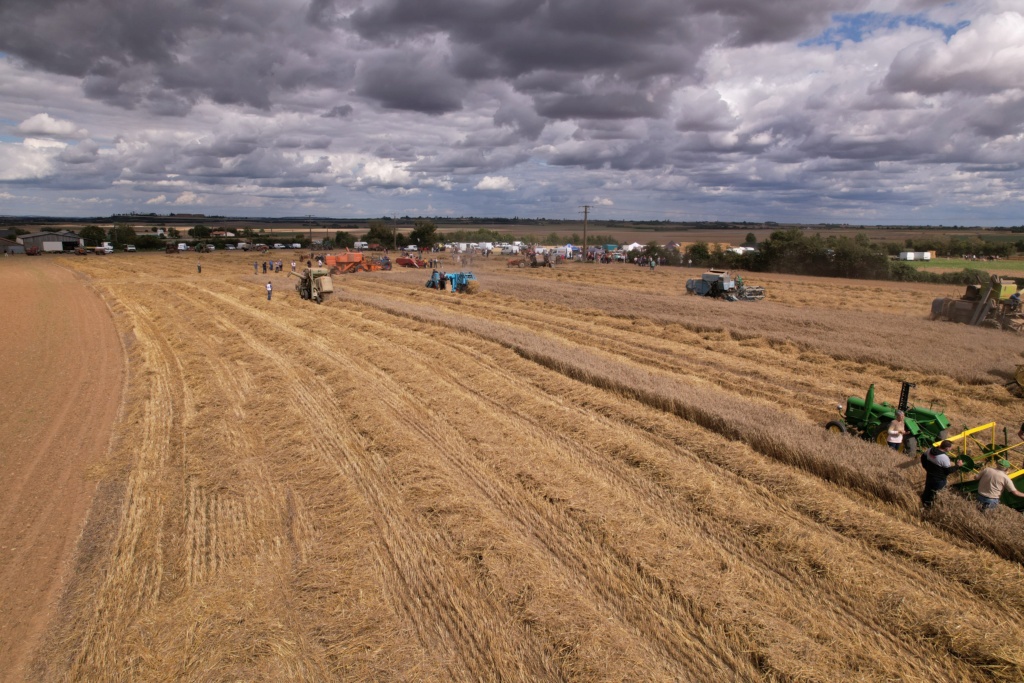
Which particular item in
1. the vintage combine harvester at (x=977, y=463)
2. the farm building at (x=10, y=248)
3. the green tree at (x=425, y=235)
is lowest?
the vintage combine harvester at (x=977, y=463)

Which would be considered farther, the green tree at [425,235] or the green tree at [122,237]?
the green tree at [122,237]

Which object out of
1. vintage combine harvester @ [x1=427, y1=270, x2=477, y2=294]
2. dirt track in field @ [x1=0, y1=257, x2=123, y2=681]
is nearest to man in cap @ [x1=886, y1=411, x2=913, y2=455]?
dirt track in field @ [x1=0, y1=257, x2=123, y2=681]

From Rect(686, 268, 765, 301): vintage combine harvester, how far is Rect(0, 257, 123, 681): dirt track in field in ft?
96.5

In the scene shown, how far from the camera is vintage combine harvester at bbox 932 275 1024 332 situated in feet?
72.9

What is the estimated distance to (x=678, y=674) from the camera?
5277 millimetres

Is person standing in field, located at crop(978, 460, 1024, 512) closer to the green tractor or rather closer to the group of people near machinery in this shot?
the group of people near machinery

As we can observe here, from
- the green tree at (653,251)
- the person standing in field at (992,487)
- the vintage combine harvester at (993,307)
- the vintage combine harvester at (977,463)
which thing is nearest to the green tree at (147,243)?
the green tree at (653,251)

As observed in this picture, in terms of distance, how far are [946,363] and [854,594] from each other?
13664mm

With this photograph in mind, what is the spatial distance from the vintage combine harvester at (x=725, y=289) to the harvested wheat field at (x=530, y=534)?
17.5 m

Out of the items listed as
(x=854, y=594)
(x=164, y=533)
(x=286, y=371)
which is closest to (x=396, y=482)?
(x=164, y=533)

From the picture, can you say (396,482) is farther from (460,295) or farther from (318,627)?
(460,295)

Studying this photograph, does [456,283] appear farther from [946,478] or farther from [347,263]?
[946,478]

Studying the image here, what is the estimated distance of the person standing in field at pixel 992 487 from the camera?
7254 millimetres

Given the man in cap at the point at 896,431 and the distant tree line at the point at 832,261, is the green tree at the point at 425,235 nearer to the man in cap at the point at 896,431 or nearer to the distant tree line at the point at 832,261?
the distant tree line at the point at 832,261
